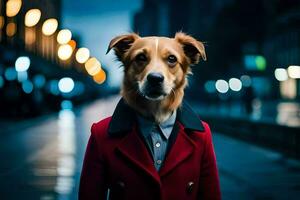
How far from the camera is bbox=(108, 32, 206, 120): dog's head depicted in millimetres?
3490

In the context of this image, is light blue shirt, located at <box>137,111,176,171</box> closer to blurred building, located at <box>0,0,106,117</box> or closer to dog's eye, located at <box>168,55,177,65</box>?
dog's eye, located at <box>168,55,177,65</box>

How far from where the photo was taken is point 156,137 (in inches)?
138

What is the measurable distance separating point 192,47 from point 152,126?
53 cm

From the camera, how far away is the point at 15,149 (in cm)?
1884

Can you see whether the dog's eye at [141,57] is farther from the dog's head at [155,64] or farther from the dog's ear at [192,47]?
the dog's ear at [192,47]

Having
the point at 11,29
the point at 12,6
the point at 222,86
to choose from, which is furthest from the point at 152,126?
the point at 222,86

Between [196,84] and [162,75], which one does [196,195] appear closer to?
[162,75]

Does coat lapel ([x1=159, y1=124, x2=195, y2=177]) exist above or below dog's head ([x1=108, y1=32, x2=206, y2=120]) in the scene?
below

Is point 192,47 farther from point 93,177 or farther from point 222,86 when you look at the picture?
point 222,86

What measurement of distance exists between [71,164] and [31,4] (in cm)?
2101

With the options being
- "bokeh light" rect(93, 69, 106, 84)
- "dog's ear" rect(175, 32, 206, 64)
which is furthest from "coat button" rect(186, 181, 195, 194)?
"bokeh light" rect(93, 69, 106, 84)

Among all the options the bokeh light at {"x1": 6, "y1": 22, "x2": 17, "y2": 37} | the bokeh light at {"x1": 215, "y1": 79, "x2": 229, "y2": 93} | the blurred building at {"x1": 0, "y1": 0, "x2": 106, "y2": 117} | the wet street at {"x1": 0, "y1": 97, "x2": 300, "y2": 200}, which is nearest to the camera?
the wet street at {"x1": 0, "y1": 97, "x2": 300, "y2": 200}

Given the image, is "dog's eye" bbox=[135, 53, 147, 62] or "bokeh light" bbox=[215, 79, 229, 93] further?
"bokeh light" bbox=[215, 79, 229, 93]

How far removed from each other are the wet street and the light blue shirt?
6.79 m
